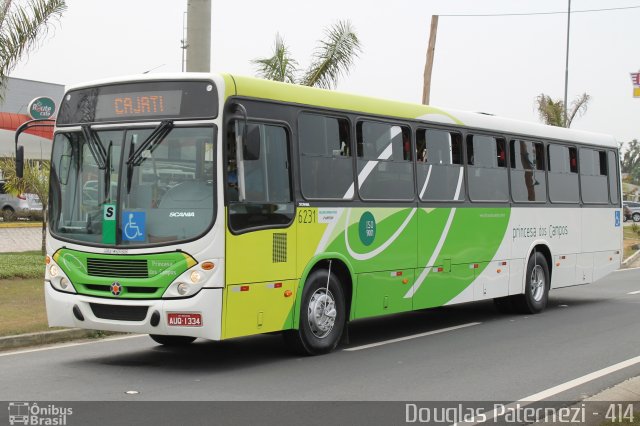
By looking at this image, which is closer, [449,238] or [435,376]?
[435,376]

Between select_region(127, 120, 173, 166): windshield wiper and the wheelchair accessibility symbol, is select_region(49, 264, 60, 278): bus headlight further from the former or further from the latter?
select_region(127, 120, 173, 166): windshield wiper

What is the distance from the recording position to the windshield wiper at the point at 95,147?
1030cm

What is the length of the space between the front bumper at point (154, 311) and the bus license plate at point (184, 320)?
1.2 inches

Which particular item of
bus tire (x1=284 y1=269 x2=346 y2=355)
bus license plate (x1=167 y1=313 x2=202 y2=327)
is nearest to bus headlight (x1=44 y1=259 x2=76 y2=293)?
bus license plate (x1=167 y1=313 x2=202 y2=327)

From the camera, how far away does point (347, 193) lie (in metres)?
11.8

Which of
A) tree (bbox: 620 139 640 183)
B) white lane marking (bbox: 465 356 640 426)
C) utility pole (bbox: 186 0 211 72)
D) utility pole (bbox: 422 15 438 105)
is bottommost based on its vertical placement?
white lane marking (bbox: 465 356 640 426)

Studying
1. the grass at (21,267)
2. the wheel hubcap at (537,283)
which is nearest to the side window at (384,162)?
the wheel hubcap at (537,283)

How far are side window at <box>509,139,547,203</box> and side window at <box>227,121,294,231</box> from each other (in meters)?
5.99

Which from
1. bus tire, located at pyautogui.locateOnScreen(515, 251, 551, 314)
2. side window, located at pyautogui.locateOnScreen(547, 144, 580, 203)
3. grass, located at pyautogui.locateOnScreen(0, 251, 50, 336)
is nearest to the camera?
grass, located at pyautogui.locateOnScreen(0, 251, 50, 336)

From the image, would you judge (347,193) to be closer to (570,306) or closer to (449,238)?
(449,238)

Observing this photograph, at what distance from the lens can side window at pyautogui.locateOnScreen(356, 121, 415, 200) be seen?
39.8 ft

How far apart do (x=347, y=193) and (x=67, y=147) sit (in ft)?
11.1

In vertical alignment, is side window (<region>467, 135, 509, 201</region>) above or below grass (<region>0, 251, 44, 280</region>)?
above

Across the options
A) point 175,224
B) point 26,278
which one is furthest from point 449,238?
point 26,278
